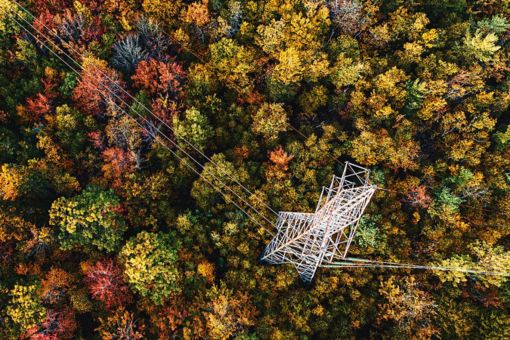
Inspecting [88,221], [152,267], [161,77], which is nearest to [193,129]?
[161,77]

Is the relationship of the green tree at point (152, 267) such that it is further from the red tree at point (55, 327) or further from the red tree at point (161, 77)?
the red tree at point (161, 77)

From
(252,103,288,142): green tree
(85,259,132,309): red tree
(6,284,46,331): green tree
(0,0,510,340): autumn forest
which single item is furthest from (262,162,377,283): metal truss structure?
(6,284,46,331): green tree

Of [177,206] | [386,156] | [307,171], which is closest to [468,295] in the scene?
[386,156]

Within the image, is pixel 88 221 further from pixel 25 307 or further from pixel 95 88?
pixel 95 88

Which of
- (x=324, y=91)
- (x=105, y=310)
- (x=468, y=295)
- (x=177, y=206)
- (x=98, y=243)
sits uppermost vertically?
(x=324, y=91)

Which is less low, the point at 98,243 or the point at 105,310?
the point at 98,243

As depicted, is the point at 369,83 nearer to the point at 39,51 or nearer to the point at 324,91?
the point at 324,91
